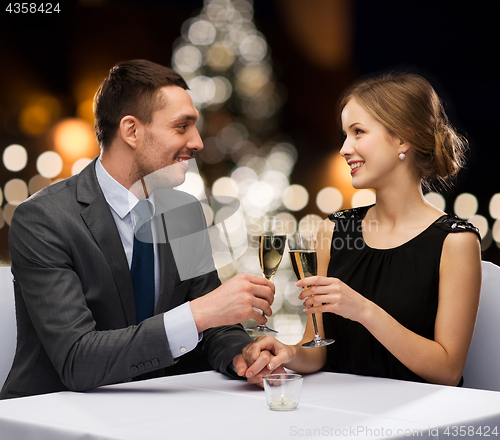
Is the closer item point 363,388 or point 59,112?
point 363,388

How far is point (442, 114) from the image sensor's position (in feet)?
5.41

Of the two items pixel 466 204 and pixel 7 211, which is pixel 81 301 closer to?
pixel 7 211

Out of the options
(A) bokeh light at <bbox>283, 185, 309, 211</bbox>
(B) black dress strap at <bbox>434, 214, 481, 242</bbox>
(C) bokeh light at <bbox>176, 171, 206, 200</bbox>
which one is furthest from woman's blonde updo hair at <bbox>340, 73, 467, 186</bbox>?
(A) bokeh light at <bbox>283, 185, 309, 211</bbox>

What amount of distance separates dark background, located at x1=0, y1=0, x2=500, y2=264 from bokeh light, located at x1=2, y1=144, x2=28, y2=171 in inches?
40.3

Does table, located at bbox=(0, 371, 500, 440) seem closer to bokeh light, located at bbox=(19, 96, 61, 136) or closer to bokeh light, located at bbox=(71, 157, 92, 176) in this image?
bokeh light, located at bbox=(71, 157, 92, 176)

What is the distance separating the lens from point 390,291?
59.7 inches

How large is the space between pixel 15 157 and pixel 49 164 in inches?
10.0

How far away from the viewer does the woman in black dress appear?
136 centimetres

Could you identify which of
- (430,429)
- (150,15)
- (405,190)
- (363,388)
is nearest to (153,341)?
(363,388)

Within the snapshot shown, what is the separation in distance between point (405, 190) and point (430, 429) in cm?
96

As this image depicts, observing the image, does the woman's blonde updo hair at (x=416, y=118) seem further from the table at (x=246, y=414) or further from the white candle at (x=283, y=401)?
the white candle at (x=283, y=401)

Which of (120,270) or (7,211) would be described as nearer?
(120,270)

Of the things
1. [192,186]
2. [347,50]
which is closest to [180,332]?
[192,186]

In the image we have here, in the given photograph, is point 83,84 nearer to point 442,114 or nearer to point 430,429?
point 442,114
